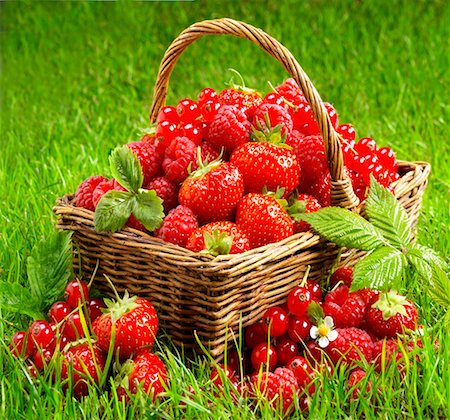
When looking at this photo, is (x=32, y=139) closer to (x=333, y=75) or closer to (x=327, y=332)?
(x=333, y=75)

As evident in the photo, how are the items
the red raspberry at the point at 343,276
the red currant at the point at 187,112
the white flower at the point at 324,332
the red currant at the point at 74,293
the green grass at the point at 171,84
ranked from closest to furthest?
the white flower at the point at 324,332 < the red currant at the point at 74,293 < the red raspberry at the point at 343,276 < the red currant at the point at 187,112 < the green grass at the point at 171,84

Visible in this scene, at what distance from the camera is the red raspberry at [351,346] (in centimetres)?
193

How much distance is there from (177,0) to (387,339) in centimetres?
316

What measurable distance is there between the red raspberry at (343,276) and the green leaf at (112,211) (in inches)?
21.0

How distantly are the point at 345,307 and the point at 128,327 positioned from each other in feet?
1.62

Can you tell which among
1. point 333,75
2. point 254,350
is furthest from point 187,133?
point 333,75

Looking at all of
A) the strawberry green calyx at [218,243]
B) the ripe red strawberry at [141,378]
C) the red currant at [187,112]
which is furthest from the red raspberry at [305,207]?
the ripe red strawberry at [141,378]

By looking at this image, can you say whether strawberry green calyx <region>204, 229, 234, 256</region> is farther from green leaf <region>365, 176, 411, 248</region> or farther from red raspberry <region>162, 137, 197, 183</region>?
green leaf <region>365, 176, 411, 248</region>

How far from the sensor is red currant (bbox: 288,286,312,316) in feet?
6.51

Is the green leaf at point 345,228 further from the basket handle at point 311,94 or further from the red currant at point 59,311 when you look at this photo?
Result: the red currant at point 59,311

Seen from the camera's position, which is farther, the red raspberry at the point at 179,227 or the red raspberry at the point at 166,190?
the red raspberry at the point at 166,190

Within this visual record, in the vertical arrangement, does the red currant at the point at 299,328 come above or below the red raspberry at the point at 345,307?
below

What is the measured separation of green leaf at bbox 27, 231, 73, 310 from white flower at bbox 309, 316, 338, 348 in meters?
0.62

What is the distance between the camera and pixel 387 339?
6.57 ft
